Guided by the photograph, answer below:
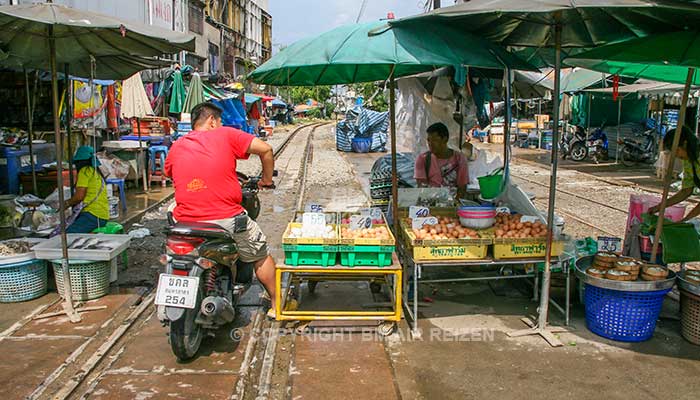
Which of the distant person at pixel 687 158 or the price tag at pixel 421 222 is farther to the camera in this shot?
the distant person at pixel 687 158

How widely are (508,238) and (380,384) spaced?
187 centimetres

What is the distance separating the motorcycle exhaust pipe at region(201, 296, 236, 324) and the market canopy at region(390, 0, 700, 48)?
9.28ft

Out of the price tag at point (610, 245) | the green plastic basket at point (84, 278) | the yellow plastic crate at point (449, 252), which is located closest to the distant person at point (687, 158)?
the price tag at point (610, 245)

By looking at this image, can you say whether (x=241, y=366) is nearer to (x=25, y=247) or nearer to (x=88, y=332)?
(x=88, y=332)

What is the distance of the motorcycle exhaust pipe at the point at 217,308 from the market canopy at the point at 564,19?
2827 mm

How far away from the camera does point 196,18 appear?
100ft

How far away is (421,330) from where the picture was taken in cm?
529

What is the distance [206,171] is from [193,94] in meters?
15.6

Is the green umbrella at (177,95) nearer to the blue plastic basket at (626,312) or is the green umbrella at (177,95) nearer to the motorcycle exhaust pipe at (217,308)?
the motorcycle exhaust pipe at (217,308)

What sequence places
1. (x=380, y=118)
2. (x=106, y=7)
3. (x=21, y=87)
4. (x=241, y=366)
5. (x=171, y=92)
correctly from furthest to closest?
1. (x=380, y=118)
2. (x=171, y=92)
3. (x=106, y=7)
4. (x=21, y=87)
5. (x=241, y=366)

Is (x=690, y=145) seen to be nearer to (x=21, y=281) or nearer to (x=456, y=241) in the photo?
(x=456, y=241)

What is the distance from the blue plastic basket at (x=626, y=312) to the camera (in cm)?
483

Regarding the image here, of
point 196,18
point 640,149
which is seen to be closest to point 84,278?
point 640,149

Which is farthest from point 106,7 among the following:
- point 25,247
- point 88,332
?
point 88,332
